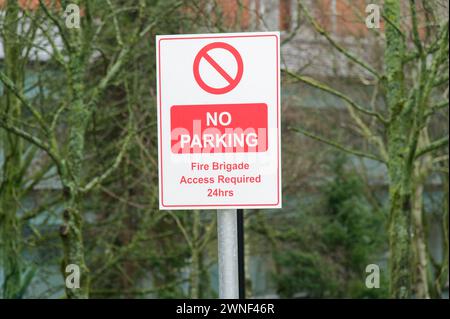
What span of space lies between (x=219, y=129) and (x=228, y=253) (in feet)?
1.87

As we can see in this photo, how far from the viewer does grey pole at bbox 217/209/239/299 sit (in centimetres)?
580

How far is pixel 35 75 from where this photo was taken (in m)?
20.3

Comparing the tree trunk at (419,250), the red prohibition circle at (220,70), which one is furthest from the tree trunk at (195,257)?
the red prohibition circle at (220,70)

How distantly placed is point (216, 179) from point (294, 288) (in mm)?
24076

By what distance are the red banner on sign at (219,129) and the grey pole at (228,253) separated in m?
0.31

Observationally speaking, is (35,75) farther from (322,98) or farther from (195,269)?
(322,98)

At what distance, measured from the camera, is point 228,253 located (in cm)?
586

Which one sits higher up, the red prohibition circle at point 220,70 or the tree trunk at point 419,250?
the red prohibition circle at point 220,70

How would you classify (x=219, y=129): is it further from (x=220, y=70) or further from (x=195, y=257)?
(x=195, y=257)

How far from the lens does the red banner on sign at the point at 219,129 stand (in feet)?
19.0

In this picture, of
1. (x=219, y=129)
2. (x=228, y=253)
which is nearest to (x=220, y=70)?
(x=219, y=129)

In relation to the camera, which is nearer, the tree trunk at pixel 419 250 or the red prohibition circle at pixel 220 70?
the red prohibition circle at pixel 220 70

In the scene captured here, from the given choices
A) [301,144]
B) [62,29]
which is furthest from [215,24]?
[301,144]

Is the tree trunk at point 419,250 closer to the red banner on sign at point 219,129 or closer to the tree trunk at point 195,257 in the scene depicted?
the tree trunk at point 195,257
